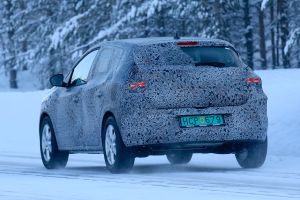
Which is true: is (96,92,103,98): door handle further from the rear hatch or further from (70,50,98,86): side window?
(70,50,98,86): side window

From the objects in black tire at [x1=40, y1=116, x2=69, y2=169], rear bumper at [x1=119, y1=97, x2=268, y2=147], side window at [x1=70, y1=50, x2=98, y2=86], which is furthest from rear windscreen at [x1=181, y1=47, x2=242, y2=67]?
black tire at [x1=40, y1=116, x2=69, y2=169]

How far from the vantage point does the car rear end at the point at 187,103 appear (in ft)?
40.8

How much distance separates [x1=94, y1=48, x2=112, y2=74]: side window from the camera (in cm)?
1337

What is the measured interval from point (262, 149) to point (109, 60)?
209cm

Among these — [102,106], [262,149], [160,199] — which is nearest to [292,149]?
[262,149]

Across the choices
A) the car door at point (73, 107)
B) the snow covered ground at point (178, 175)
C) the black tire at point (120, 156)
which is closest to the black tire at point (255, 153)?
the snow covered ground at point (178, 175)

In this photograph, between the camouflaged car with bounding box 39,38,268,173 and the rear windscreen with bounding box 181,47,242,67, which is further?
the rear windscreen with bounding box 181,47,242,67

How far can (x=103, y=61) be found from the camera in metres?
13.5

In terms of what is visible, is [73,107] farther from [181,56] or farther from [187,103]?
[187,103]

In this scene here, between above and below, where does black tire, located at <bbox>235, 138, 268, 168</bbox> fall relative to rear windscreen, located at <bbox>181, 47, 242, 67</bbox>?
below

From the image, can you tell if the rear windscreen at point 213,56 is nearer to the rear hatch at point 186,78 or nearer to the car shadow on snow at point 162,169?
the rear hatch at point 186,78

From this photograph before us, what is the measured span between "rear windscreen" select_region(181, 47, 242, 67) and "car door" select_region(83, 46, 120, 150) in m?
0.89

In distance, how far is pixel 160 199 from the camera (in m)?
9.12

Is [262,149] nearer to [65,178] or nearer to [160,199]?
[65,178]
